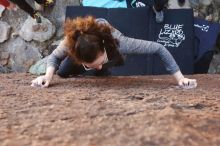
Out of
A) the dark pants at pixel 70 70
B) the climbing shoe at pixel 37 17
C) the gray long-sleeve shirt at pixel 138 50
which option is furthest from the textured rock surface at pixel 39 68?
the gray long-sleeve shirt at pixel 138 50

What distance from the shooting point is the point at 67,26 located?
189 centimetres

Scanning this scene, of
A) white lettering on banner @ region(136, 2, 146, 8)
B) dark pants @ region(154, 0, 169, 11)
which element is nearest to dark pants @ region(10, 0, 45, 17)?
white lettering on banner @ region(136, 2, 146, 8)

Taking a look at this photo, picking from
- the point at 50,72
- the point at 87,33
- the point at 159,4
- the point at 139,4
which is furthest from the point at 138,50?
the point at 139,4

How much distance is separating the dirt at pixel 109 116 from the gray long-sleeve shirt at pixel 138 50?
11 cm

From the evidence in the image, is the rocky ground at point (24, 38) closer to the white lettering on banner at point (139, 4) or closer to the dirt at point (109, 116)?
the white lettering on banner at point (139, 4)

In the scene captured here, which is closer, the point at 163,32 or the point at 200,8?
the point at 163,32

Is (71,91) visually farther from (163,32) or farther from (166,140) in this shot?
(163,32)

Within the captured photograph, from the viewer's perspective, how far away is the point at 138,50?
1.97 meters

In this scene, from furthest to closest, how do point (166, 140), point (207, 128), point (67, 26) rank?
1. point (67, 26)
2. point (207, 128)
3. point (166, 140)

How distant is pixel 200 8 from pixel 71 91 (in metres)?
1.67

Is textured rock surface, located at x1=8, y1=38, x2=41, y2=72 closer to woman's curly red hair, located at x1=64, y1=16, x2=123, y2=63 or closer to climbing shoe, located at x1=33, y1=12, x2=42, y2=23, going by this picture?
climbing shoe, located at x1=33, y1=12, x2=42, y2=23

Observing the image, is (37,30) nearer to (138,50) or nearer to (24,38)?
(24,38)

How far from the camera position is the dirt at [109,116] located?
99cm

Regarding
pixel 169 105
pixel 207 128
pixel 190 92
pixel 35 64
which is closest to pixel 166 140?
pixel 207 128
